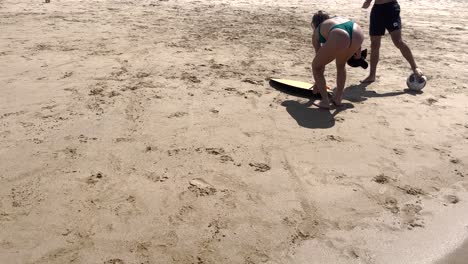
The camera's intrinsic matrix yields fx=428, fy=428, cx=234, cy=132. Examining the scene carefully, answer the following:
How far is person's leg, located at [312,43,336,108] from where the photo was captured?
4449 millimetres

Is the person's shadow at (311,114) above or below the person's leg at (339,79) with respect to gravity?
below

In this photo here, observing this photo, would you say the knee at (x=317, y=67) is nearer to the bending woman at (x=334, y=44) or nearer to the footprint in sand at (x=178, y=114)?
the bending woman at (x=334, y=44)

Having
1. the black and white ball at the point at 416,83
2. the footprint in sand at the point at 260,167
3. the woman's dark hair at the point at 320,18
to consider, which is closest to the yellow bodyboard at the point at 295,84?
the woman's dark hair at the point at 320,18

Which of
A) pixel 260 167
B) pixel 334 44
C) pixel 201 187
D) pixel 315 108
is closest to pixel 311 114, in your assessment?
pixel 315 108

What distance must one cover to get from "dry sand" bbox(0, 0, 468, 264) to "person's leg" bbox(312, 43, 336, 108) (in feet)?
0.55

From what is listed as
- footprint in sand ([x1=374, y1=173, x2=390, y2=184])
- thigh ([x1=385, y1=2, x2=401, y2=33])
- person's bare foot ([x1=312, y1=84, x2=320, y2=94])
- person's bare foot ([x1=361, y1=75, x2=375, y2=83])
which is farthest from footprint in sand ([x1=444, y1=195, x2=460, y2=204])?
thigh ([x1=385, y1=2, x2=401, y2=33])

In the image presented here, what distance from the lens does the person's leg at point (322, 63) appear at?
4.45 metres

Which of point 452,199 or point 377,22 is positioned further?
point 377,22

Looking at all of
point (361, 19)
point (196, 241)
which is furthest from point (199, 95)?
point (361, 19)

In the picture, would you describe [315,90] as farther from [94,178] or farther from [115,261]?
[115,261]

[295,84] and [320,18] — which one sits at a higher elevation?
[320,18]

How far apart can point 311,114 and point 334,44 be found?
760 mm

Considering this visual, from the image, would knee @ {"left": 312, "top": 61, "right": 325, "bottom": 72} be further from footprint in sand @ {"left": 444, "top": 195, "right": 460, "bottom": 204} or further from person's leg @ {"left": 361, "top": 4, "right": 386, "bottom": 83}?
footprint in sand @ {"left": 444, "top": 195, "right": 460, "bottom": 204}

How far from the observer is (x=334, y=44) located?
4.41m
